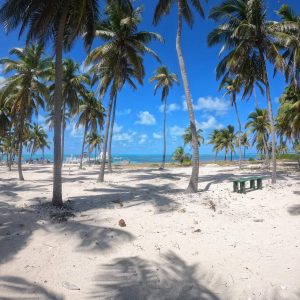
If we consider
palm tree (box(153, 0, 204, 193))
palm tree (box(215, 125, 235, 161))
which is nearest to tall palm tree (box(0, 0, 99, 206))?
palm tree (box(153, 0, 204, 193))

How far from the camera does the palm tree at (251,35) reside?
14.2m

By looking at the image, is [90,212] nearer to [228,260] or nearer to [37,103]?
[228,260]

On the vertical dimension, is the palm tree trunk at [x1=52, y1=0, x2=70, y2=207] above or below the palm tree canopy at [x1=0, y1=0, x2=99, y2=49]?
below

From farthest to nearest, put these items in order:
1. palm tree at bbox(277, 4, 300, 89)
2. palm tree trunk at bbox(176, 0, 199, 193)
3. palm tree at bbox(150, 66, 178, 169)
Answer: palm tree at bbox(150, 66, 178, 169) → palm tree at bbox(277, 4, 300, 89) → palm tree trunk at bbox(176, 0, 199, 193)

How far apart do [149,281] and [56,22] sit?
10.2 m

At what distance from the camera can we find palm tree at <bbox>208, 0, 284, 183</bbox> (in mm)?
14195

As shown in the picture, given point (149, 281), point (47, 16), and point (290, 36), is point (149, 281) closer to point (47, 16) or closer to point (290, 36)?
point (47, 16)

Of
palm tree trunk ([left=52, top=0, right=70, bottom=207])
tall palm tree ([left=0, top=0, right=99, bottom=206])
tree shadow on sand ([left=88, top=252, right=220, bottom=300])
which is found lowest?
tree shadow on sand ([left=88, top=252, right=220, bottom=300])

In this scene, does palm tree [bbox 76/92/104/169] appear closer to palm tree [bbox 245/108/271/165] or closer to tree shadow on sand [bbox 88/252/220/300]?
palm tree [bbox 245/108/271/165]

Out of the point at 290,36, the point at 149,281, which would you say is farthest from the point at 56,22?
the point at 290,36

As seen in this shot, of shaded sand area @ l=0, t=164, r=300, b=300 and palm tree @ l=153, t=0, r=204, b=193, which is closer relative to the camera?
shaded sand area @ l=0, t=164, r=300, b=300

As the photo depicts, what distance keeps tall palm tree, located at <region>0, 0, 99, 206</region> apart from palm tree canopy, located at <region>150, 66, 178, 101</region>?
20.4 meters

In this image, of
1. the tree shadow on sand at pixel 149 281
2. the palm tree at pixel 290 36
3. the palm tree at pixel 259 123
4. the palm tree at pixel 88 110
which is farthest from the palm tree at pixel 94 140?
the tree shadow on sand at pixel 149 281

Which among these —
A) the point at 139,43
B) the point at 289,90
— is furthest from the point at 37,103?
the point at 289,90
